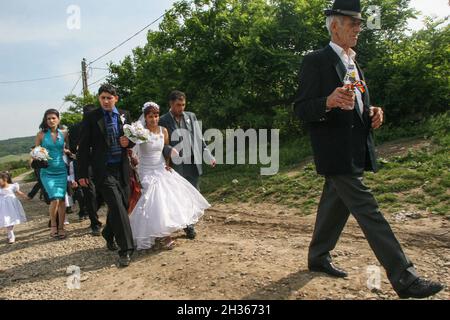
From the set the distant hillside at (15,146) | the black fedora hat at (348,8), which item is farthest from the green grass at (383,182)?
the distant hillside at (15,146)

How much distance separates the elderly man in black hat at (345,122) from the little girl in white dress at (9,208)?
626 cm

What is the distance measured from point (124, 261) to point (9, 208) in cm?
387

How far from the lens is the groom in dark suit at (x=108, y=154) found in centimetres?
550

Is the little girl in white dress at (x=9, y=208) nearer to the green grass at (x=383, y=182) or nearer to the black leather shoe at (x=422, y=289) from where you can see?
the green grass at (x=383, y=182)

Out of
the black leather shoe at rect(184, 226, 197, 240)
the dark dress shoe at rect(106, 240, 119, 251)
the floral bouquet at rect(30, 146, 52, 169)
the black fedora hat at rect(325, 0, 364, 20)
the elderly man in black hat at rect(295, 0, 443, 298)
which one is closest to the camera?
the elderly man in black hat at rect(295, 0, 443, 298)

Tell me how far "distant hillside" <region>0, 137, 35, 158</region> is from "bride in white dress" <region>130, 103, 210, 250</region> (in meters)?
139

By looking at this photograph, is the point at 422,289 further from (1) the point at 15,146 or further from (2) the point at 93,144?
(1) the point at 15,146

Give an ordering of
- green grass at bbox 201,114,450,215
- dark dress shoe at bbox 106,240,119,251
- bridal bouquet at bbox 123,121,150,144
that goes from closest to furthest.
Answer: bridal bouquet at bbox 123,121,150,144, dark dress shoe at bbox 106,240,119,251, green grass at bbox 201,114,450,215

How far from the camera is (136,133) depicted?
18.5 feet

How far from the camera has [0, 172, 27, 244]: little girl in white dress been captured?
25.2 feet

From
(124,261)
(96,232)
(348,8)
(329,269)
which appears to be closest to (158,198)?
(124,261)

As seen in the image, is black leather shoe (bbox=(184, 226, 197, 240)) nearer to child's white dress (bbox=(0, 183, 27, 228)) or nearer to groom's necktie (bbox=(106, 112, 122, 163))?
groom's necktie (bbox=(106, 112, 122, 163))

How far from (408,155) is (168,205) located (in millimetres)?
5221

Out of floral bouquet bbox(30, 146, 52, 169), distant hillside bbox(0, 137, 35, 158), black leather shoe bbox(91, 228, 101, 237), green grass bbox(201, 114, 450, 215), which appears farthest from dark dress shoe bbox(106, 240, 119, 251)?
distant hillside bbox(0, 137, 35, 158)
